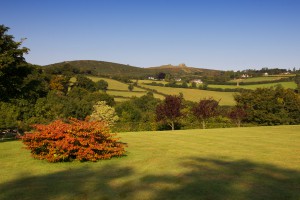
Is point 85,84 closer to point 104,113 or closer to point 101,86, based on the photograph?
point 101,86

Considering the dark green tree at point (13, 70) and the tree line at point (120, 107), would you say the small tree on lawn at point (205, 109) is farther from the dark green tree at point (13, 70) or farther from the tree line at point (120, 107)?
the dark green tree at point (13, 70)

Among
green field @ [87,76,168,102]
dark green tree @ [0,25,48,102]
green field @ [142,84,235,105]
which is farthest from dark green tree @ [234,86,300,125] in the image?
dark green tree @ [0,25,48,102]

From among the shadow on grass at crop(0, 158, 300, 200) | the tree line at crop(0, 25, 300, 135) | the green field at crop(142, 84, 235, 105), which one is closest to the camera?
the shadow on grass at crop(0, 158, 300, 200)

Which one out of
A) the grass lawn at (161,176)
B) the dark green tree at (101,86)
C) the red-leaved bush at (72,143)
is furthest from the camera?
the dark green tree at (101,86)

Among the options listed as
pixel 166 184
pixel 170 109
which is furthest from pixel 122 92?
pixel 166 184

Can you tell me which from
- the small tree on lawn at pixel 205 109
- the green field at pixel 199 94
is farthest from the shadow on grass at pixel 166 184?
the green field at pixel 199 94

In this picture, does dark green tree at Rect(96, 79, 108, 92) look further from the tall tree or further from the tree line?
the tall tree

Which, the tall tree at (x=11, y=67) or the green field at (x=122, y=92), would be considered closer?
the tall tree at (x=11, y=67)

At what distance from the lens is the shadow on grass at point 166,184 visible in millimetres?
8664

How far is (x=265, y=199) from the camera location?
A: 8.20 m

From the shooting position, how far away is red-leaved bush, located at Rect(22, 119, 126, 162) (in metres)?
13.7

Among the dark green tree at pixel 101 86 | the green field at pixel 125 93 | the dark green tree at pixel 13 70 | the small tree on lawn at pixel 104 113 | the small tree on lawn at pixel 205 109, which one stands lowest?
the small tree on lawn at pixel 104 113

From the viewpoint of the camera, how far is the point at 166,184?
9.76m

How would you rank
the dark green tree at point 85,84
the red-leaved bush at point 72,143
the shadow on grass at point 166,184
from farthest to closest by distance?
the dark green tree at point 85,84 < the red-leaved bush at point 72,143 < the shadow on grass at point 166,184
